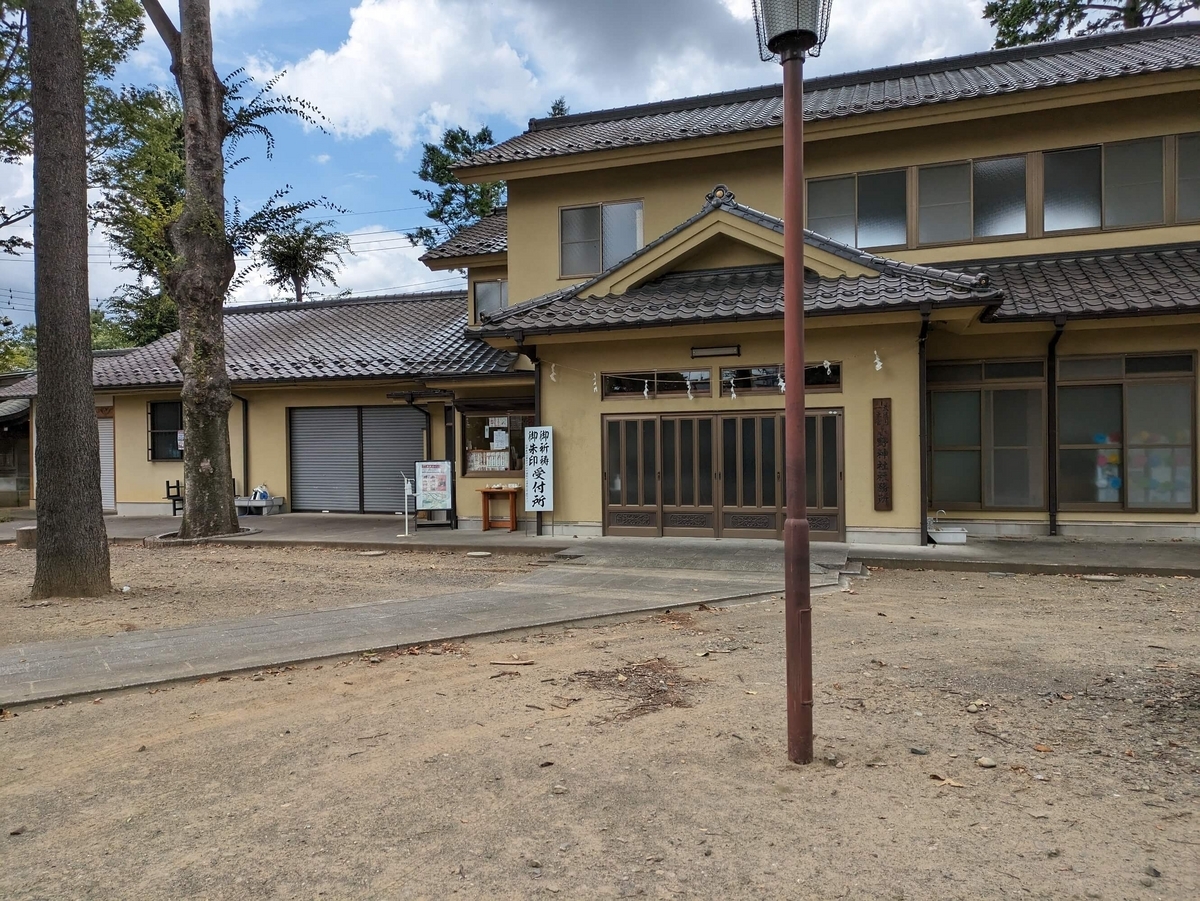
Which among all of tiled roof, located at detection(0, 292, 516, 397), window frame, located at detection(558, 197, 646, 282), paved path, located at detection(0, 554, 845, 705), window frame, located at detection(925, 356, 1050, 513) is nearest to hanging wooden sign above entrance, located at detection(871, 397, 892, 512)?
window frame, located at detection(925, 356, 1050, 513)

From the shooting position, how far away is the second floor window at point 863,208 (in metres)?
13.1

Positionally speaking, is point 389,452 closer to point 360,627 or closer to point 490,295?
point 490,295

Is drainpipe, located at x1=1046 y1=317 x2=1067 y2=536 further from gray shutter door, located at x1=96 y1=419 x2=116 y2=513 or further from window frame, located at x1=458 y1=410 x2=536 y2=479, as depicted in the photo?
gray shutter door, located at x1=96 y1=419 x2=116 y2=513

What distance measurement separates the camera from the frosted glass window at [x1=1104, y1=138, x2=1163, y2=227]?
39.7 feet

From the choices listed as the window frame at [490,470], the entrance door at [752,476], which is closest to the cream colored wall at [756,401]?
the entrance door at [752,476]

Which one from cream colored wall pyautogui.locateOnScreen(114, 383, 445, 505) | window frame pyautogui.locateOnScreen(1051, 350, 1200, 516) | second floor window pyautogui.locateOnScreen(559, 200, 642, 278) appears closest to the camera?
window frame pyautogui.locateOnScreen(1051, 350, 1200, 516)

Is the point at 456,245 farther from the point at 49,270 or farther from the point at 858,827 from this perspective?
the point at 858,827

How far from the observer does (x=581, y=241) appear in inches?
576

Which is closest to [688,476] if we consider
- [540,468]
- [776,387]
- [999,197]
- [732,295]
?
[776,387]

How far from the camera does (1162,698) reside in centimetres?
472

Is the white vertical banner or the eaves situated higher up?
the eaves

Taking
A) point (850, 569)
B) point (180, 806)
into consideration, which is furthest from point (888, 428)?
point (180, 806)

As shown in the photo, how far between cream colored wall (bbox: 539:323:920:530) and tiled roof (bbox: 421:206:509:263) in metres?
4.24

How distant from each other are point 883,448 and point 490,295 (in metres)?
9.42
